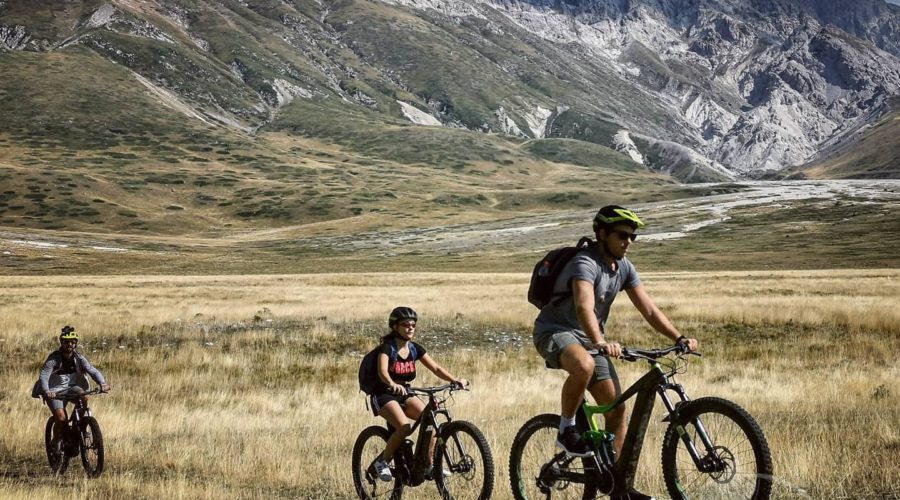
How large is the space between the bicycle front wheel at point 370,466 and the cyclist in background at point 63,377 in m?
4.53

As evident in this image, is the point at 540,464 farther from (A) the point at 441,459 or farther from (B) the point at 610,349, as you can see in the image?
(B) the point at 610,349

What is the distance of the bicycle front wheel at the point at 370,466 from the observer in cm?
891

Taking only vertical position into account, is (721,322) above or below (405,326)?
below

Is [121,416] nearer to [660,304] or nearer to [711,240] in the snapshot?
[660,304]

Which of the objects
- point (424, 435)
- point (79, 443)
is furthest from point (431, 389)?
point (79, 443)

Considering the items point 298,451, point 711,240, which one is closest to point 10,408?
point 298,451

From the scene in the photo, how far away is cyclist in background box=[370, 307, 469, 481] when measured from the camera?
27.6 ft

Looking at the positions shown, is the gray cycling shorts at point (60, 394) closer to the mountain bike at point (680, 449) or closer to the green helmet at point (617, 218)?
the mountain bike at point (680, 449)

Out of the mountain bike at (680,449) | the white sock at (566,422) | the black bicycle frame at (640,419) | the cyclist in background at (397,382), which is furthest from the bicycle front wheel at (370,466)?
the black bicycle frame at (640,419)

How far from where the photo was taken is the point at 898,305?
30188 millimetres

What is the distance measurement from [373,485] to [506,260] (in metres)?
97.4

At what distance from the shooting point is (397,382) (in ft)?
28.9

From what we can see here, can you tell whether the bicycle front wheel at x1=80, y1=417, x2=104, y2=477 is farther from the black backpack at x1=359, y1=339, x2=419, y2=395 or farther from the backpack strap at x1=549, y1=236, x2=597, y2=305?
the backpack strap at x1=549, y1=236, x2=597, y2=305

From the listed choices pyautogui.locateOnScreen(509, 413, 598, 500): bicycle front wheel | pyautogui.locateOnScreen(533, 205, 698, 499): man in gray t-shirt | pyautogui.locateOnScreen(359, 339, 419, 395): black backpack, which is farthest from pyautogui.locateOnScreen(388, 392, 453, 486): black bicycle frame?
pyautogui.locateOnScreen(533, 205, 698, 499): man in gray t-shirt
